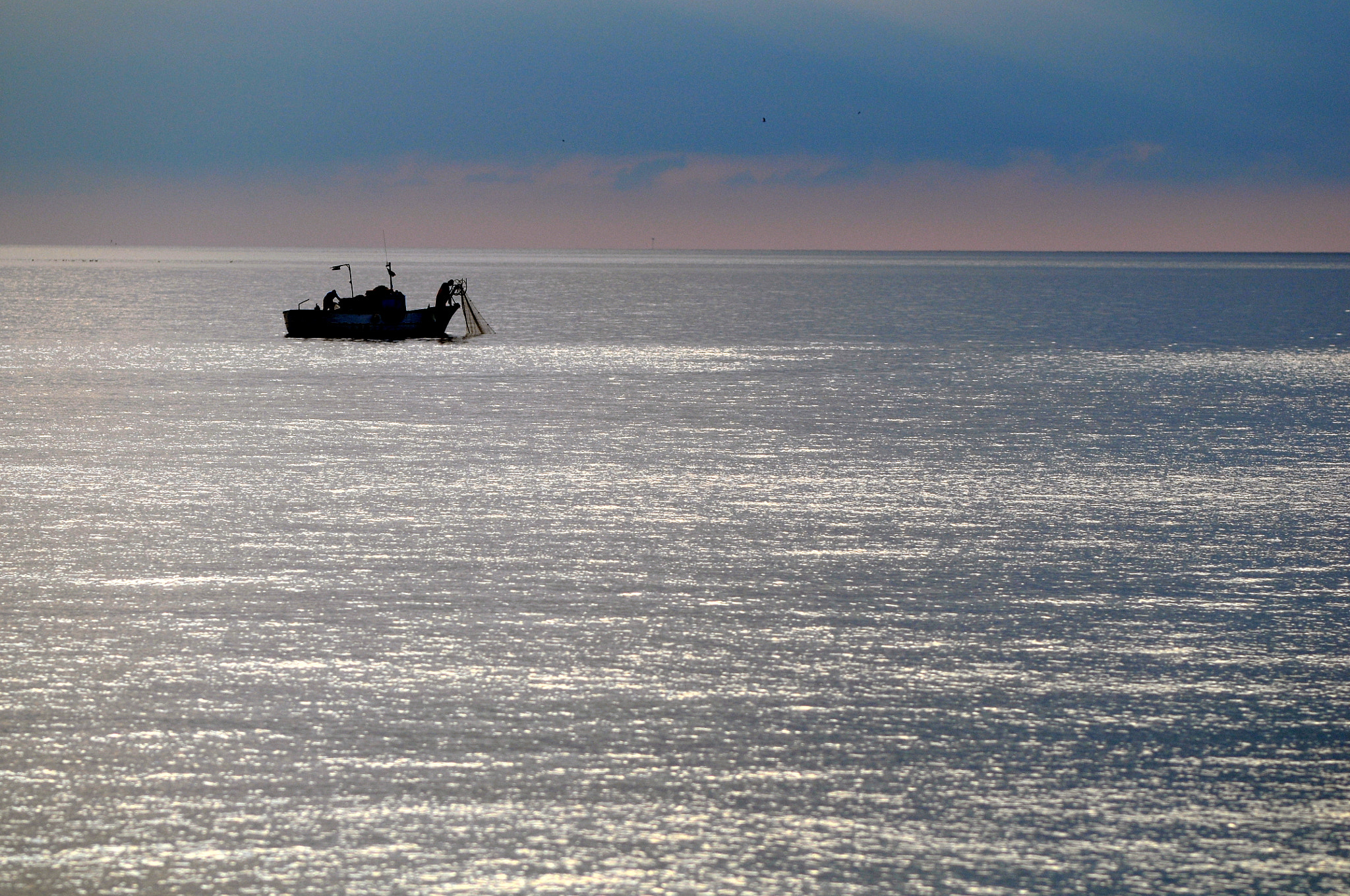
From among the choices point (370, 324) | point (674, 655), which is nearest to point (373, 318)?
point (370, 324)

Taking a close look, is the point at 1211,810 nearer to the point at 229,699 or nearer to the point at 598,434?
the point at 229,699

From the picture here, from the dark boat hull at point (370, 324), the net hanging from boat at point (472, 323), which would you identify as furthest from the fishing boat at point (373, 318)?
Answer: the net hanging from boat at point (472, 323)

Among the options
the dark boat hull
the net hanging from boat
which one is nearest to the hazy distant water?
the dark boat hull

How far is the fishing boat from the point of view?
86.2m

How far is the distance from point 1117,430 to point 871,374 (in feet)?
63.9

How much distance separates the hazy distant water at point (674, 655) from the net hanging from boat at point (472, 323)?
47860 millimetres

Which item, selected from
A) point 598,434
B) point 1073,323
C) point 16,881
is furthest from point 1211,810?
point 1073,323

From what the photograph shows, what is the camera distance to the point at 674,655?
1736 centimetres

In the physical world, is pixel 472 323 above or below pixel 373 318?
below

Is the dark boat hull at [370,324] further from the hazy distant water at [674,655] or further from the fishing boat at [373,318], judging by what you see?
the hazy distant water at [674,655]

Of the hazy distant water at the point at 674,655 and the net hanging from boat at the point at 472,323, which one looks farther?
the net hanging from boat at the point at 472,323

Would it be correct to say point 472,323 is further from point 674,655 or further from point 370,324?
point 674,655

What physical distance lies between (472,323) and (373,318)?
52.6 ft

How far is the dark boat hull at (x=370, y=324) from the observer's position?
86062 mm
